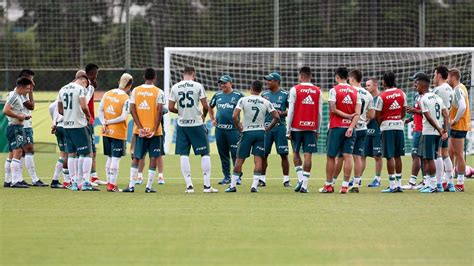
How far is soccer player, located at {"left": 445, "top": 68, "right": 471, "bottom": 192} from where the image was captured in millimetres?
17820

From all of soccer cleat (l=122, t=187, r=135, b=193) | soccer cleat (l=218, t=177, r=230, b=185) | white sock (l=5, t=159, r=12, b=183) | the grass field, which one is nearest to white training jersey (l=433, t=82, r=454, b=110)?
the grass field

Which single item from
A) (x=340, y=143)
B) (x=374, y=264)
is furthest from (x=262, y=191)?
(x=374, y=264)

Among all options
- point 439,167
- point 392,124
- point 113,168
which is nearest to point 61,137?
point 113,168

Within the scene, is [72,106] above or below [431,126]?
above

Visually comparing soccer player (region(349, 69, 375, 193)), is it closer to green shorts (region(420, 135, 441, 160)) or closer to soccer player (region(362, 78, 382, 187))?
green shorts (region(420, 135, 441, 160))

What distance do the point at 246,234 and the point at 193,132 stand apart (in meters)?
5.34

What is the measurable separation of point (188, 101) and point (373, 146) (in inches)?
160

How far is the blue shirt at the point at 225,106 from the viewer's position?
771 inches

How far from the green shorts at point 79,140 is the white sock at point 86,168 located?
0.37ft

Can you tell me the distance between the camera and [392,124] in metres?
17.7

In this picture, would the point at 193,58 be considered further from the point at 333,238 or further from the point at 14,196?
the point at 333,238

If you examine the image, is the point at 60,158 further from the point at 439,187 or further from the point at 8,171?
the point at 439,187

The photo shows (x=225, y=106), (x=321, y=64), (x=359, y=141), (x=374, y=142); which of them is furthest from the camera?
(x=321, y=64)

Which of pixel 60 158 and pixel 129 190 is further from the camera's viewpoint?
pixel 60 158
